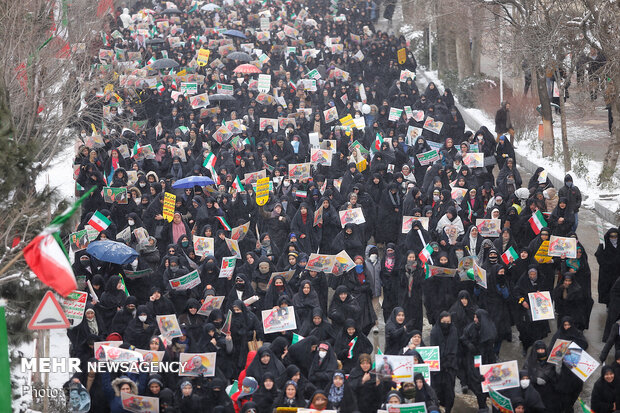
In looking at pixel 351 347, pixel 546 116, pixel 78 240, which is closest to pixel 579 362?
pixel 351 347

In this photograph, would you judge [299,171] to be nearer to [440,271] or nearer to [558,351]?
[440,271]

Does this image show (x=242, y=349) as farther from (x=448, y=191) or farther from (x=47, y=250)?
(x=448, y=191)

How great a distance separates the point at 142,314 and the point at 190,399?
172 cm

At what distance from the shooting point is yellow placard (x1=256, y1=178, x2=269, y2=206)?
49.8 ft

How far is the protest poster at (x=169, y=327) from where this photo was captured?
10141 millimetres

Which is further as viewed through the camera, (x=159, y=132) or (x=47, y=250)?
(x=159, y=132)

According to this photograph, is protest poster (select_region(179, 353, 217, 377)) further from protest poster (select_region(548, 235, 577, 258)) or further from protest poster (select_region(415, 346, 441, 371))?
protest poster (select_region(548, 235, 577, 258))

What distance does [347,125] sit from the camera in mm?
20016

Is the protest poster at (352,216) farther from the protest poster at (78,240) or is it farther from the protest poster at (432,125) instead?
the protest poster at (432,125)

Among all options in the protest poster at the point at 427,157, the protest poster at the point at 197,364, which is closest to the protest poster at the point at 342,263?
the protest poster at the point at 197,364

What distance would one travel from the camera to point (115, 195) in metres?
14.8

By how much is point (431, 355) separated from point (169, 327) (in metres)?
2.81

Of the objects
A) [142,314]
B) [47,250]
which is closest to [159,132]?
[142,314]

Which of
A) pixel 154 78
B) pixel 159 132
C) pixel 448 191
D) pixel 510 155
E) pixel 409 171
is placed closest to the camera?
pixel 448 191
